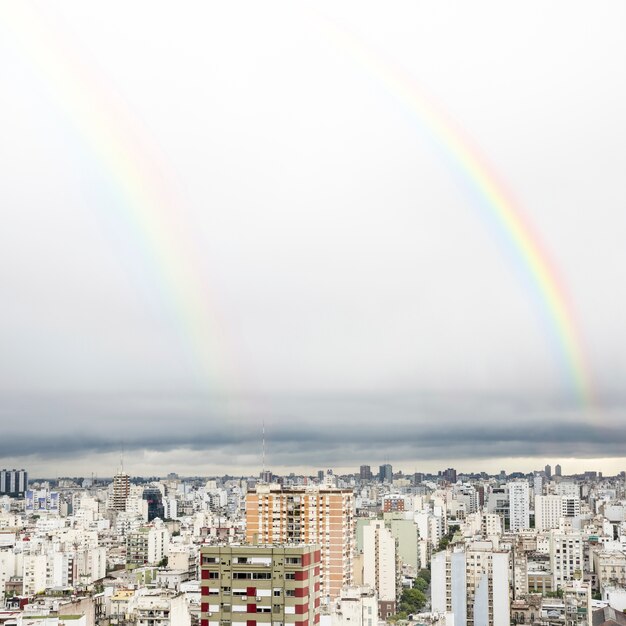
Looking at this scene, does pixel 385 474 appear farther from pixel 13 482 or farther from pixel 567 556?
pixel 567 556

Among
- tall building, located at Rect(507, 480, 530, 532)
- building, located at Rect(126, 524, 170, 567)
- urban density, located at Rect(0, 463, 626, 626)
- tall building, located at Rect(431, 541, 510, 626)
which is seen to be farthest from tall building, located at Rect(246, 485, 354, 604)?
tall building, located at Rect(507, 480, 530, 532)

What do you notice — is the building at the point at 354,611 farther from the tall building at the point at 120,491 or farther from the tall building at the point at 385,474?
the tall building at the point at 385,474

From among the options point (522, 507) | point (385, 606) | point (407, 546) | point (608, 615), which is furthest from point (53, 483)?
point (608, 615)

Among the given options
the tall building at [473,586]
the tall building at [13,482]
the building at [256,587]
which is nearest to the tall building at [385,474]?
the tall building at [13,482]

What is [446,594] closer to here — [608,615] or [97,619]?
[608,615]

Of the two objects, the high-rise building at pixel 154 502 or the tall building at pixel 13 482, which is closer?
the high-rise building at pixel 154 502

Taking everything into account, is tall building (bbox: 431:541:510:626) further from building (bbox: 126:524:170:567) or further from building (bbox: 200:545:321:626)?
building (bbox: 126:524:170:567)
